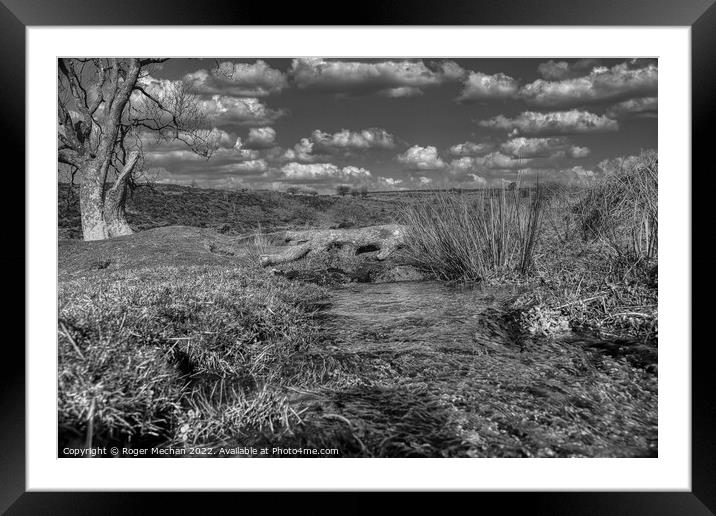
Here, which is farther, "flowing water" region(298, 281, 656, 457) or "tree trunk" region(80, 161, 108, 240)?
"tree trunk" region(80, 161, 108, 240)

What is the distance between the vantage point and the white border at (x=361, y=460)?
7.06 feet

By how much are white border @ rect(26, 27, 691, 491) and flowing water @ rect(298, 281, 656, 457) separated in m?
0.09

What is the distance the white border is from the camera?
215cm

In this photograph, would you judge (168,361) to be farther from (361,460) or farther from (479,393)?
(479,393)

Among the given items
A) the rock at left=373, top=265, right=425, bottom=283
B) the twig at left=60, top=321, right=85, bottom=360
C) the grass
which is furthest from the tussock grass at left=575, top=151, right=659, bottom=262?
the twig at left=60, top=321, right=85, bottom=360

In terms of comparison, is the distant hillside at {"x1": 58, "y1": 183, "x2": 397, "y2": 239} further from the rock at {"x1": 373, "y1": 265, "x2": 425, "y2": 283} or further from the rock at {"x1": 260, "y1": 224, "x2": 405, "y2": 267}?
the rock at {"x1": 373, "y1": 265, "x2": 425, "y2": 283}

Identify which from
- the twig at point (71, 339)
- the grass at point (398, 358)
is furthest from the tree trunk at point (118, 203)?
the twig at point (71, 339)

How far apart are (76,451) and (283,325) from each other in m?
1.42

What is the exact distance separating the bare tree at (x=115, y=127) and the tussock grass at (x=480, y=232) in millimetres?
2552

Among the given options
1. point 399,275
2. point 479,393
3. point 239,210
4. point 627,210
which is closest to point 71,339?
point 479,393

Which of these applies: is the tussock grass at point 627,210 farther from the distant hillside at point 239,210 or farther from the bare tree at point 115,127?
the bare tree at point 115,127

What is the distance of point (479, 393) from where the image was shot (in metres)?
2.42
